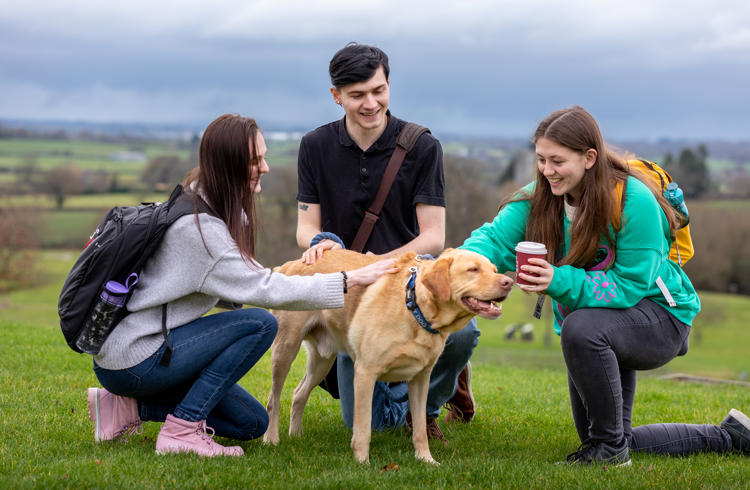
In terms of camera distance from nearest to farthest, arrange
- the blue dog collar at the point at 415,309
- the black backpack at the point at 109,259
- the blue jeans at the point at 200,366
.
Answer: the black backpack at the point at 109,259 → the blue jeans at the point at 200,366 → the blue dog collar at the point at 415,309

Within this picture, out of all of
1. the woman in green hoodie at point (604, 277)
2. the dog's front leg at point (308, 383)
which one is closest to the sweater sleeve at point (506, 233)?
the woman in green hoodie at point (604, 277)

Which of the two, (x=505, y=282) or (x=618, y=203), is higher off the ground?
(x=618, y=203)

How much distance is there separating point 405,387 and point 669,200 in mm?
2827

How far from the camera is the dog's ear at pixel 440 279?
4.83 metres

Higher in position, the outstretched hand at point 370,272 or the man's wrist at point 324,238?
the man's wrist at point 324,238

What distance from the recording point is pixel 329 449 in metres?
5.75

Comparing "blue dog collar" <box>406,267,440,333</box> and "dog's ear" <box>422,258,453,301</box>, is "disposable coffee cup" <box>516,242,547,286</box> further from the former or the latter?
"blue dog collar" <box>406,267,440,333</box>

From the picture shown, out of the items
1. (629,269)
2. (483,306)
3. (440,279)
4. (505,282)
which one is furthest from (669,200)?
(440,279)

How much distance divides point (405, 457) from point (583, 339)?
1.64 m

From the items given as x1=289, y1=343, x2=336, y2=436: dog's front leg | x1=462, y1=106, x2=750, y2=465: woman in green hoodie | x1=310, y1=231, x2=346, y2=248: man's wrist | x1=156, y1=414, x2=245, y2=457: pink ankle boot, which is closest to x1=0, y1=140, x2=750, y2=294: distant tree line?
x1=289, y1=343, x2=336, y2=436: dog's front leg

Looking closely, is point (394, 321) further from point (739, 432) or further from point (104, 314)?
point (739, 432)

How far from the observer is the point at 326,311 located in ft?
18.6

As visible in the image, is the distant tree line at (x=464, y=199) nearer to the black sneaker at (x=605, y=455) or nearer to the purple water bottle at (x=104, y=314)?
the black sneaker at (x=605, y=455)

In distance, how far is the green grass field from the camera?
4645mm
